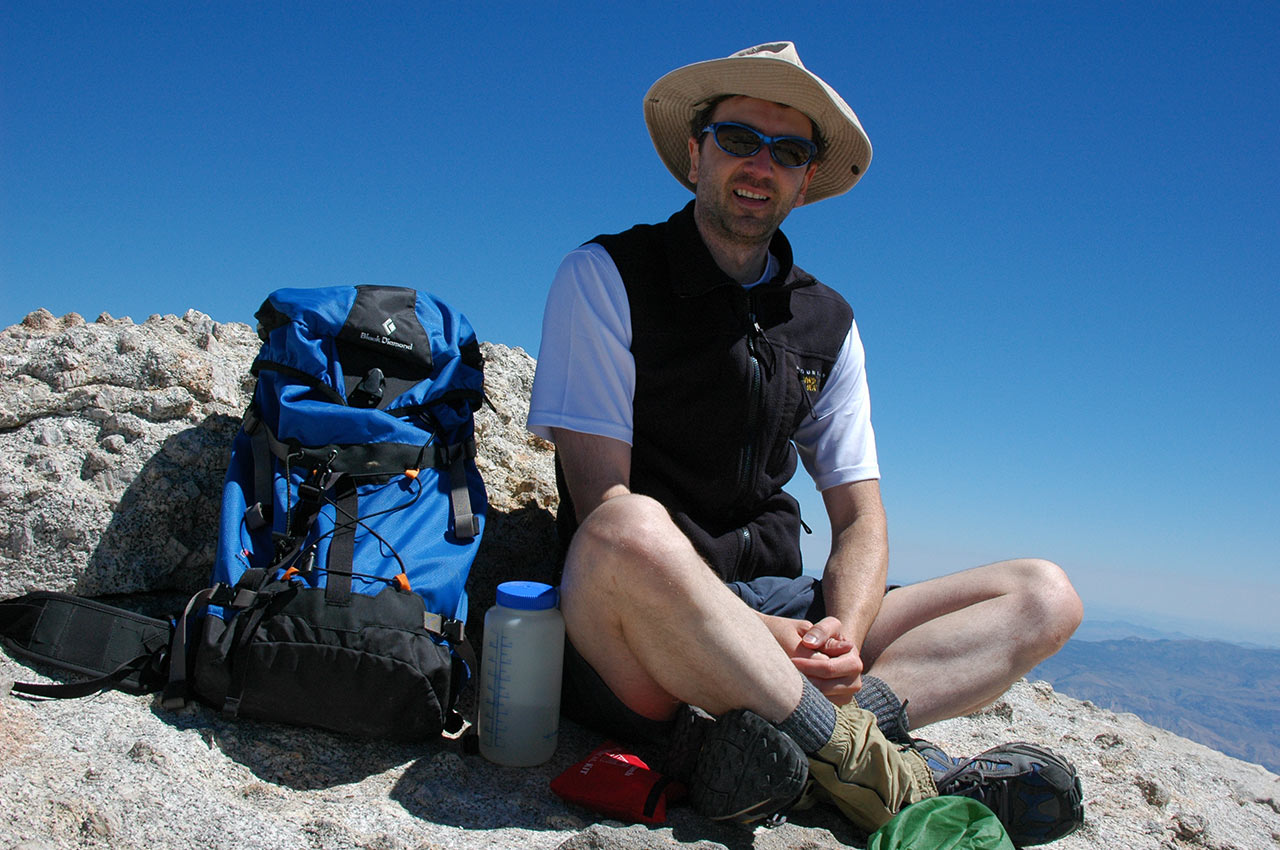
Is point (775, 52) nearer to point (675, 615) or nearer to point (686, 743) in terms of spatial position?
point (675, 615)

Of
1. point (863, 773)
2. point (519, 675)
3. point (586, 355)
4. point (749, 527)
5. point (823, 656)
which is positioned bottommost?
point (863, 773)

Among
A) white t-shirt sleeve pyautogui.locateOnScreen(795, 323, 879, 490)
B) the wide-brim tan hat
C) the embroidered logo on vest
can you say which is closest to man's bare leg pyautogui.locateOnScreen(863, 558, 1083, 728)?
white t-shirt sleeve pyautogui.locateOnScreen(795, 323, 879, 490)

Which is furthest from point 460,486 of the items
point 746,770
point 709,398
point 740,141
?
point 740,141

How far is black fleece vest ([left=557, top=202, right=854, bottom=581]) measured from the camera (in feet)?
11.5

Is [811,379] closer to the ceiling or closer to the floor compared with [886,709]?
closer to the ceiling

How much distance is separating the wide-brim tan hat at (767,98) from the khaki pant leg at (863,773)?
106 inches

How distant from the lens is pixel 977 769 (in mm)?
2984

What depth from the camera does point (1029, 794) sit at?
2.86m

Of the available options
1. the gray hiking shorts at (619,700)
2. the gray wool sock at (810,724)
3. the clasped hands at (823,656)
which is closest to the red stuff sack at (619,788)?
the gray hiking shorts at (619,700)

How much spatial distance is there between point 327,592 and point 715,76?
283 centimetres

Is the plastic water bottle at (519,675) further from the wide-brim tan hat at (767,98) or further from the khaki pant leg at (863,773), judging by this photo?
the wide-brim tan hat at (767,98)

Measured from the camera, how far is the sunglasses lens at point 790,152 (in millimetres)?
3711

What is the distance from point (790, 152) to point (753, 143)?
0.18 metres

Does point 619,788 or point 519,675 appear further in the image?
point 519,675
